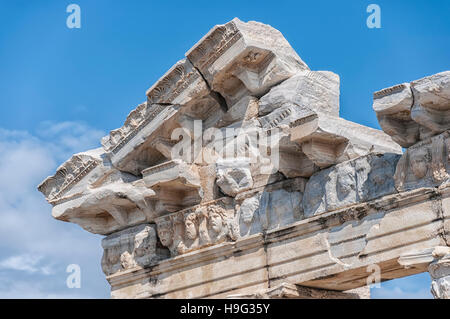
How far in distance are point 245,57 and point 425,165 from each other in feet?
8.95

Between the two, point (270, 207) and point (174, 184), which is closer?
point (270, 207)

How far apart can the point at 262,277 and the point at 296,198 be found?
934mm

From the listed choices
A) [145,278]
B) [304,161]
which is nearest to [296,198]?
[304,161]

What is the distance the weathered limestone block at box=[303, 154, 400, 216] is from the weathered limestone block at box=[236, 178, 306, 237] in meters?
0.14

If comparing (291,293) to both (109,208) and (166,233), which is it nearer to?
(166,233)

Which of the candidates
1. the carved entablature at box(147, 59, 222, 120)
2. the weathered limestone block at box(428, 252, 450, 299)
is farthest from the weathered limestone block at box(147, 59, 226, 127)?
the weathered limestone block at box(428, 252, 450, 299)

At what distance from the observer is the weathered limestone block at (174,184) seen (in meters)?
11.9

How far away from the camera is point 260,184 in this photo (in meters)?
11.5

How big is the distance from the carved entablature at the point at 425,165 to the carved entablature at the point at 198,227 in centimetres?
223

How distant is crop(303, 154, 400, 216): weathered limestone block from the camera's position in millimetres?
10406

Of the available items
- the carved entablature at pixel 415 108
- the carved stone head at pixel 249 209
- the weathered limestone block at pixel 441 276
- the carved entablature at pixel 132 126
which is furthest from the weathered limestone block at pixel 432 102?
the carved entablature at pixel 132 126

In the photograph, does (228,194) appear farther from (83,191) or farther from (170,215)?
(83,191)

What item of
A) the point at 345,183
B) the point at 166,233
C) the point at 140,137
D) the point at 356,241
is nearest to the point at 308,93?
the point at 345,183
